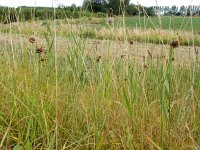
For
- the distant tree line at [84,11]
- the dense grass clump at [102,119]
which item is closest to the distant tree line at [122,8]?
the distant tree line at [84,11]

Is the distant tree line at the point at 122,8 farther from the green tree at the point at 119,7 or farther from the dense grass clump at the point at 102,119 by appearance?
the dense grass clump at the point at 102,119

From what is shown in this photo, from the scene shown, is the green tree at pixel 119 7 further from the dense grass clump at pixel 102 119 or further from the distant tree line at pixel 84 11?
the dense grass clump at pixel 102 119

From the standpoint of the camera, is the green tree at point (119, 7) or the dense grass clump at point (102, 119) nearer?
the dense grass clump at point (102, 119)

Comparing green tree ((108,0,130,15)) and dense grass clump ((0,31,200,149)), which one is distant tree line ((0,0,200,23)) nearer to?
green tree ((108,0,130,15))

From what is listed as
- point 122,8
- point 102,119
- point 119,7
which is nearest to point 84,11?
point 119,7

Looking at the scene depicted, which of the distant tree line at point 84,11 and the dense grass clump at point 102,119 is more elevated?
the distant tree line at point 84,11

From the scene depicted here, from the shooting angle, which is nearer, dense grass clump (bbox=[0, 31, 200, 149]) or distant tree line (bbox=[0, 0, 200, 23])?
dense grass clump (bbox=[0, 31, 200, 149])

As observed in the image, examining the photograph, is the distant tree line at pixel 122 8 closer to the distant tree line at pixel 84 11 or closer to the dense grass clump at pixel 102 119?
the distant tree line at pixel 84 11

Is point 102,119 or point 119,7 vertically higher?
point 119,7

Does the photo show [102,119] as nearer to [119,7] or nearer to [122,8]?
[122,8]

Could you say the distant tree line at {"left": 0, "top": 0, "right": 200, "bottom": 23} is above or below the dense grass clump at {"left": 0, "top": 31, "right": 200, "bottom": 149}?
above

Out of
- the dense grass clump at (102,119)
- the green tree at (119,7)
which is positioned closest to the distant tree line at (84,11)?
the green tree at (119,7)

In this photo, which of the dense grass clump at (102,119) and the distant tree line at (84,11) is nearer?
the dense grass clump at (102,119)

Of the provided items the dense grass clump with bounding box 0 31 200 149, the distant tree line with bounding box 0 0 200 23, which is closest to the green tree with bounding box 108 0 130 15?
the distant tree line with bounding box 0 0 200 23
